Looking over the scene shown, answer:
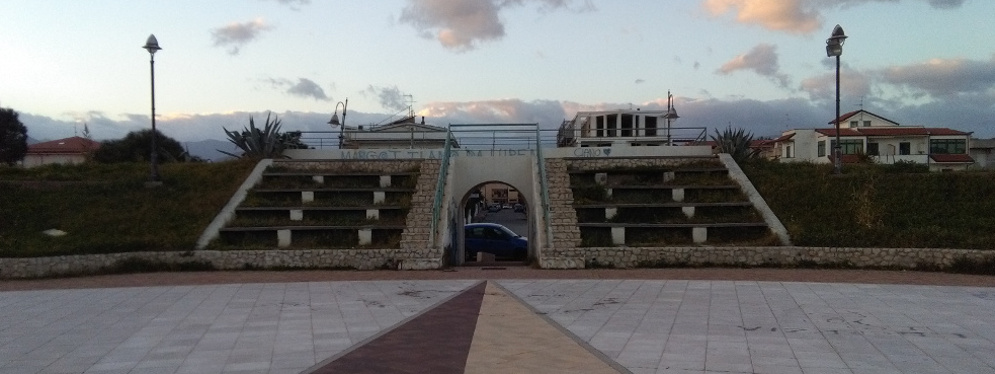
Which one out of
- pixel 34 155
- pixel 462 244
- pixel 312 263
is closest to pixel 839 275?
pixel 462 244

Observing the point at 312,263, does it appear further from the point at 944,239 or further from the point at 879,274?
the point at 944,239

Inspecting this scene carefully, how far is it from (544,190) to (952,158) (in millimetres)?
43086

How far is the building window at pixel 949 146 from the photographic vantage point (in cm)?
5119

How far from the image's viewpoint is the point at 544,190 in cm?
1955

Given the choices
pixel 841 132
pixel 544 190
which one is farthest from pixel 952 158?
pixel 544 190

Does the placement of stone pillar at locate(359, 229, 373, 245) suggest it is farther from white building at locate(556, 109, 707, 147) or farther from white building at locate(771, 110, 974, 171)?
white building at locate(771, 110, 974, 171)

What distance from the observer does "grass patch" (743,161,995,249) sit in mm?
17281

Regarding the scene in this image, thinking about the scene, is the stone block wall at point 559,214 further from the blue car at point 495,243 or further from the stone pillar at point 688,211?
the stone pillar at point 688,211

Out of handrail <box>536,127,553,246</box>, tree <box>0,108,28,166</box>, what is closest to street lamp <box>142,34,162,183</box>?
handrail <box>536,127,553,246</box>

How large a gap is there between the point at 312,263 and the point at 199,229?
3.66 meters

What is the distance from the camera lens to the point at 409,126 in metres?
37.9

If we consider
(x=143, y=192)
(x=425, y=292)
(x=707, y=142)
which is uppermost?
(x=707, y=142)

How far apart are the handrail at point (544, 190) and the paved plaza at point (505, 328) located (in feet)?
12.0

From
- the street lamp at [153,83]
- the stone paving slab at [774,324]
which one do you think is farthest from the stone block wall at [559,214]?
the street lamp at [153,83]
